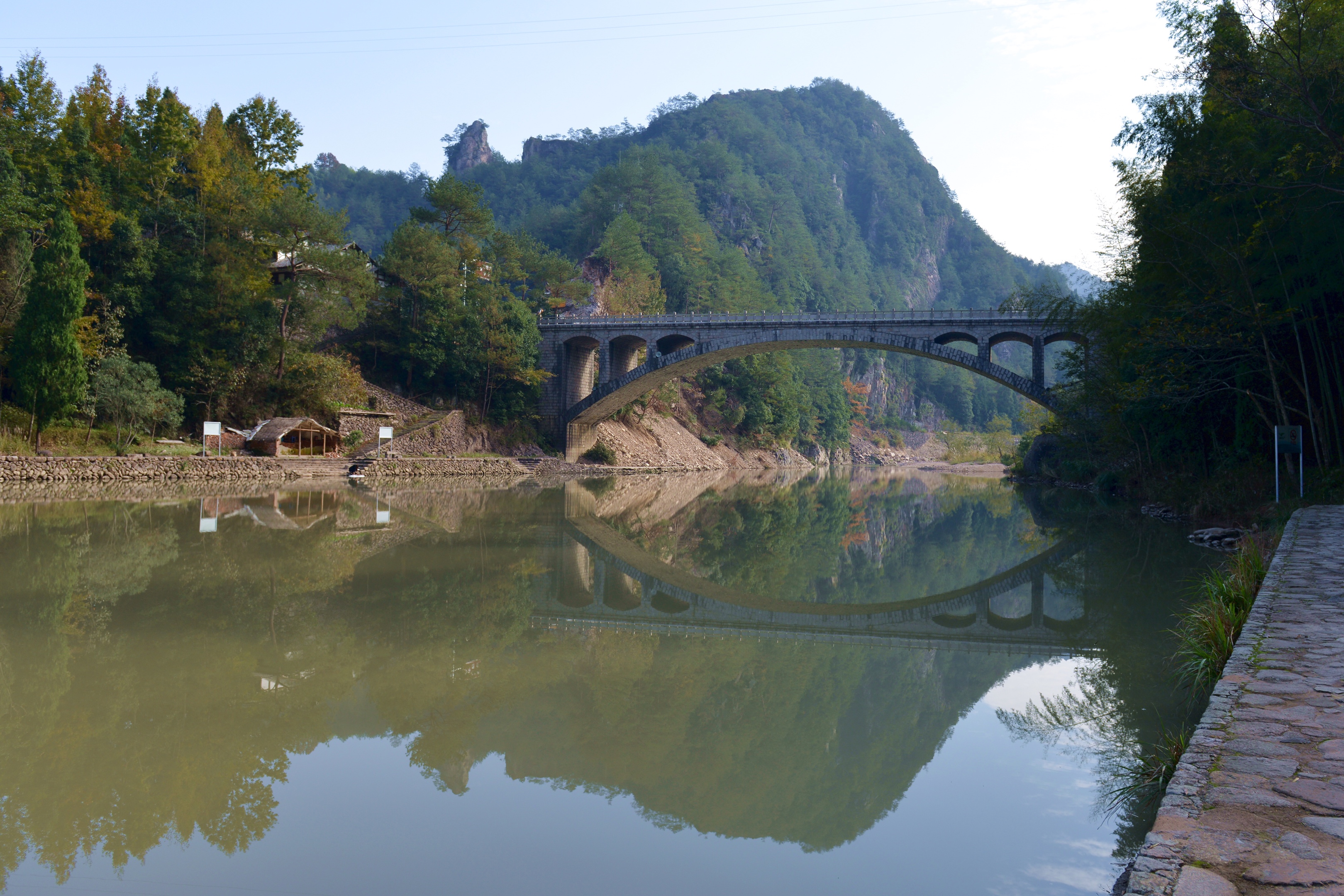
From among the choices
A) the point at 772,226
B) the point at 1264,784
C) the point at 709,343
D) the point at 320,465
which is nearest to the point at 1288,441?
the point at 1264,784

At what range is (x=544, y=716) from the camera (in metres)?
5.02

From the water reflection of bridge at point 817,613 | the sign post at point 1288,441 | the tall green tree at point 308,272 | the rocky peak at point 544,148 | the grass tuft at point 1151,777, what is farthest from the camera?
the rocky peak at point 544,148

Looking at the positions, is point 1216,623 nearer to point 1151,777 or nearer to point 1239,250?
point 1151,777

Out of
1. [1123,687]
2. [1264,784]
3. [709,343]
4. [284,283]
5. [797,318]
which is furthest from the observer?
[709,343]

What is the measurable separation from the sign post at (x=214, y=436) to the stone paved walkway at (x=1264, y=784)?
26135mm

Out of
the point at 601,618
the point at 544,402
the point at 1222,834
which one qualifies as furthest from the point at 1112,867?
the point at 544,402

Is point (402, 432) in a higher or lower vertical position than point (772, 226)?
lower

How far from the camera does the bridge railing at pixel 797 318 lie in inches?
1368

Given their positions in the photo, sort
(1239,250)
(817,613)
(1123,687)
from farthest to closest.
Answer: (1239,250), (817,613), (1123,687)

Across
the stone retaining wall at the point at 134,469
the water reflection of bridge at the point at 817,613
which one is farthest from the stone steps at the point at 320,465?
the water reflection of bridge at the point at 817,613

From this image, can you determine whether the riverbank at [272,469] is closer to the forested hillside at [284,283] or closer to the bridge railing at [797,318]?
the forested hillside at [284,283]

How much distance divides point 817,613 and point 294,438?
25409mm

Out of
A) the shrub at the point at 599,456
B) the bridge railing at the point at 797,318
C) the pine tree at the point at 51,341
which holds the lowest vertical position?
the shrub at the point at 599,456

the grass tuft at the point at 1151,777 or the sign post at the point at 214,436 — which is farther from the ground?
the sign post at the point at 214,436
